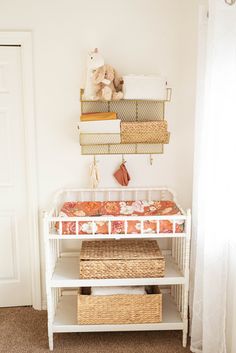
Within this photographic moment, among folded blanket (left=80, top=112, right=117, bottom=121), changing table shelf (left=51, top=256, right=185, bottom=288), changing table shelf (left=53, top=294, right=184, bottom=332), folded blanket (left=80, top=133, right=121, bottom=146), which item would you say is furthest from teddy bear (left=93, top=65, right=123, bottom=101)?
changing table shelf (left=53, top=294, right=184, bottom=332)

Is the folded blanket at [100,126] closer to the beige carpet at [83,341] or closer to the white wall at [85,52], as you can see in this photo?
the white wall at [85,52]

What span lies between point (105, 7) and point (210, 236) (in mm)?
1688

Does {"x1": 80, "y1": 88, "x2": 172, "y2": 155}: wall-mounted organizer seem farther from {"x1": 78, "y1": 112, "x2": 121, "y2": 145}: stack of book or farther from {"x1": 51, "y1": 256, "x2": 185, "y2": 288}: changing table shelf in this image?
{"x1": 51, "y1": 256, "x2": 185, "y2": 288}: changing table shelf

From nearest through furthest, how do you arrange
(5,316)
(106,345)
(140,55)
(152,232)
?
(152,232), (106,345), (140,55), (5,316)

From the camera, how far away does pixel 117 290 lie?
248 centimetres

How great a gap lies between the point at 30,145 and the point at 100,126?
21.5 inches

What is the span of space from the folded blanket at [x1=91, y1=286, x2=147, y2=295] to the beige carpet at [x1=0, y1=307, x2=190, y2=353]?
0.37 meters

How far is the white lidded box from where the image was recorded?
2.51 metres

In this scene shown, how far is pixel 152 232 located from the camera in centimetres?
236

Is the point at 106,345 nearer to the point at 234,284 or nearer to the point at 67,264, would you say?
the point at 67,264

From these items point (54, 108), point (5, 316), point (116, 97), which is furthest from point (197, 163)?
point (5, 316)

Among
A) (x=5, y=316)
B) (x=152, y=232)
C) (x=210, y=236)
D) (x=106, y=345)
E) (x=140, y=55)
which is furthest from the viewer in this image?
(x=5, y=316)

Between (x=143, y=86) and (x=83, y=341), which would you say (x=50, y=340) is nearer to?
(x=83, y=341)

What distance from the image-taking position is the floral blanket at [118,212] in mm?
2352
